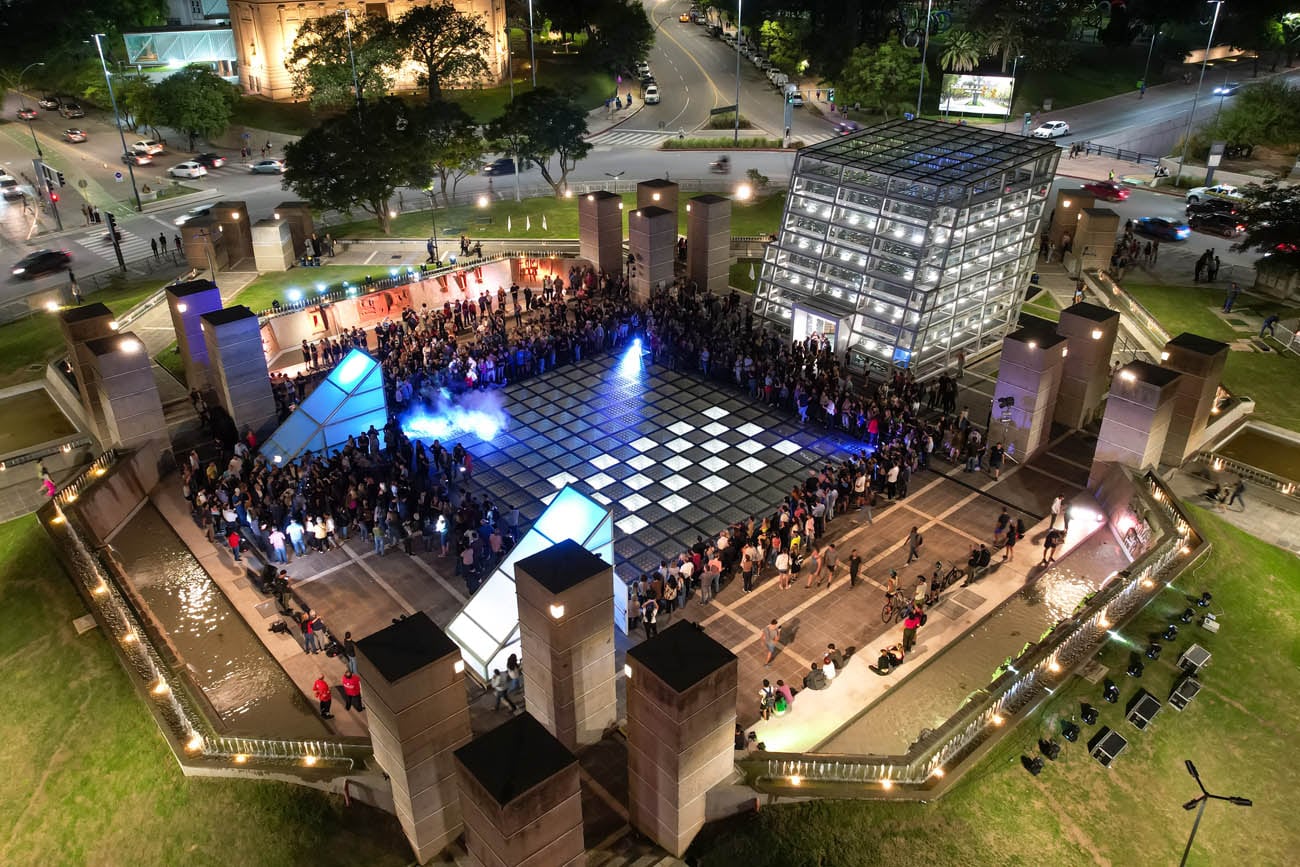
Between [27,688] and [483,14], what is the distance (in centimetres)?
7961

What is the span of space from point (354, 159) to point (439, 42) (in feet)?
83.4

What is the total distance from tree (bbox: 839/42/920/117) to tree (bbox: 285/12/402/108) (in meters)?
33.4

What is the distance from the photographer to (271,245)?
48219 millimetres

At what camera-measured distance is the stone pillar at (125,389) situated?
2945 cm

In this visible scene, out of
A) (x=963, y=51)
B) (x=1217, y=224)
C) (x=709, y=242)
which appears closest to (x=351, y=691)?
(x=709, y=242)

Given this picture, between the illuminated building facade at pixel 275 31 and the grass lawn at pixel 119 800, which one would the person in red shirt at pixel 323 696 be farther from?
the illuminated building facade at pixel 275 31

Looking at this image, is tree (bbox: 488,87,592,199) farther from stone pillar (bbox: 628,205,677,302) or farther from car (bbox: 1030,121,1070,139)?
car (bbox: 1030,121,1070,139)

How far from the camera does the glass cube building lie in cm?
3622

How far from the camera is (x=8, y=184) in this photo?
66.1m

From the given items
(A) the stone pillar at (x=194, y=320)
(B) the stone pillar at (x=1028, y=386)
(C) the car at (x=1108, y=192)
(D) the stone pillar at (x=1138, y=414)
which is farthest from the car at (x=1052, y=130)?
(A) the stone pillar at (x=194, y=320)

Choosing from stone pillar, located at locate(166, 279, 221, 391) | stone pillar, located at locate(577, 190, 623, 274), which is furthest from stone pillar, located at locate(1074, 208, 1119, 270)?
stone pillar, located at locate(166, 279, 221, 391)

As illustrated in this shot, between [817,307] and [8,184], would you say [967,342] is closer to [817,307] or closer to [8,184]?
[817,307]

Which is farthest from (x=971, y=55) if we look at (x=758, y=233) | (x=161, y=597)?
(x=161, y=597)

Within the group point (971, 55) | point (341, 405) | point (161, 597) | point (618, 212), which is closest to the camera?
point (161, 597)
